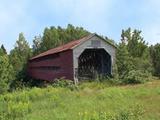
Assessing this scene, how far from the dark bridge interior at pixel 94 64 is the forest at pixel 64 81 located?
43.6 inches

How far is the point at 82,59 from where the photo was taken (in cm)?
3831

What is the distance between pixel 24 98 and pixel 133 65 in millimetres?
15308

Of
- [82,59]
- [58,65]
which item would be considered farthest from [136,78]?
[82,59]

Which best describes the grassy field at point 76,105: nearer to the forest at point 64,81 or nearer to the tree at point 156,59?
the forest at point 64,81

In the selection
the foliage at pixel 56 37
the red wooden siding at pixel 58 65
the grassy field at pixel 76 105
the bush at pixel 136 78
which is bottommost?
the grassy field at pixel 76 105

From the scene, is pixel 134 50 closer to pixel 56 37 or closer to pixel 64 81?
pixel 64 81

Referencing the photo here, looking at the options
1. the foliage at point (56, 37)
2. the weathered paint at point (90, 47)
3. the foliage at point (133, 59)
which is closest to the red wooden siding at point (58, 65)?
the weathered paint at point (90, 47)

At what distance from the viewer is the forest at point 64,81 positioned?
764 inches

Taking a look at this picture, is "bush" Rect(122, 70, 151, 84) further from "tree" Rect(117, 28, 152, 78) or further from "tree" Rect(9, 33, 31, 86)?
"tree" Rect(9, 33, 31, 86)

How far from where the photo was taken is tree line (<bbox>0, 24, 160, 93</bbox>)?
3509 cm

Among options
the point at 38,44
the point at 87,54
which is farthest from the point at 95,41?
the point at 38,44

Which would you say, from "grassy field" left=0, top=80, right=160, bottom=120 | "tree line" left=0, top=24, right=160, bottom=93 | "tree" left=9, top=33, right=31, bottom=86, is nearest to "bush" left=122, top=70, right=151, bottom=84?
"tree line" left=0, top=24, right=160, bottom=93

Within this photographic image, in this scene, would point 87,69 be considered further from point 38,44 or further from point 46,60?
point 38,44

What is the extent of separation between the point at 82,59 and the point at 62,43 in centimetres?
2788
